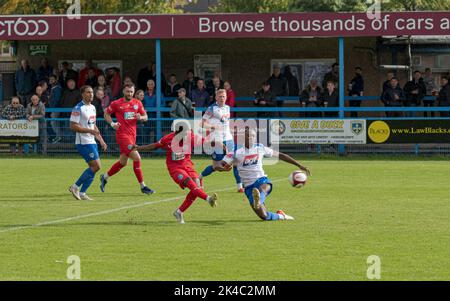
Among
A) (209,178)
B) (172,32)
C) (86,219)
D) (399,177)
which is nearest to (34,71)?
(172,32)

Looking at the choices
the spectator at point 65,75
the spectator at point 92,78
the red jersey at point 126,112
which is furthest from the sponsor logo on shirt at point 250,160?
the spectator at point 65,75

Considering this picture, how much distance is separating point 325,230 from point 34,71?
1944 cm

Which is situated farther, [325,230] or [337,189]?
[337,189]

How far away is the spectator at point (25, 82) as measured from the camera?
99.6ft

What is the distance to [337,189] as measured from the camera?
19.0 meters

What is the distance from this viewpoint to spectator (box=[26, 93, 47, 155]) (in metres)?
28.3

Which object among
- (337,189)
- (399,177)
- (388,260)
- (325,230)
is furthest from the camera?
(399,177)

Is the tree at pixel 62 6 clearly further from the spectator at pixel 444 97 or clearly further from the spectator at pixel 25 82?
the spectator at pixel 444 97

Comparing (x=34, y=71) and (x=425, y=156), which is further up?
(x=34, y=71)

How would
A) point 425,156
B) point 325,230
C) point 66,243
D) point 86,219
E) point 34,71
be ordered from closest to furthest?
point 66,243
point 325,230
point 86,219
point 425,156
point 34,71

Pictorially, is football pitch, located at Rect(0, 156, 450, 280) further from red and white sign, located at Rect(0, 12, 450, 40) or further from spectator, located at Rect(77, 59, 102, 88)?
spectator, located at Rect(77, 59, 102, 88)

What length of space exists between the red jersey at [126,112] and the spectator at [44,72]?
12.9m

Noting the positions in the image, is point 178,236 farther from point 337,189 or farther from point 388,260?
point 337,189

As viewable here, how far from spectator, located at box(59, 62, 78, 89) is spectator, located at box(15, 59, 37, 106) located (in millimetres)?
859
